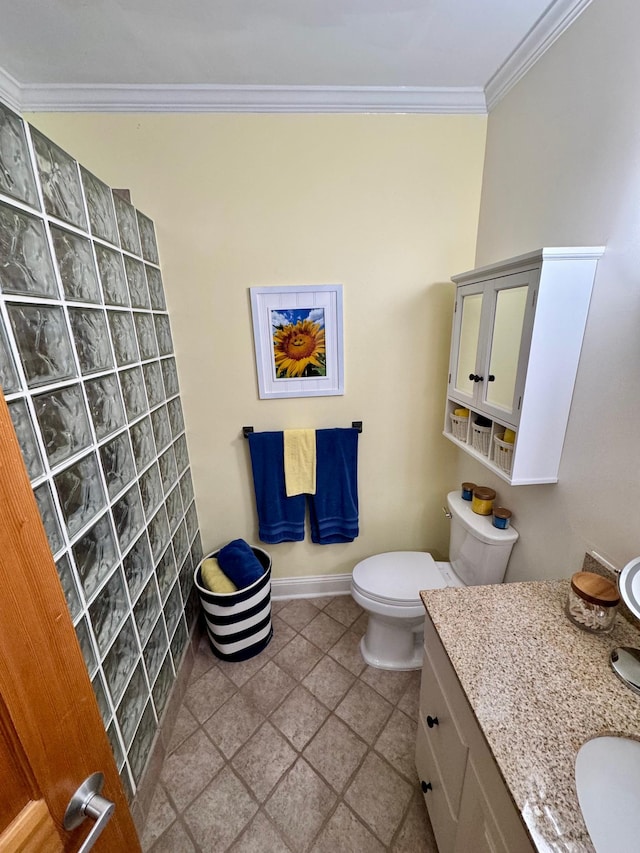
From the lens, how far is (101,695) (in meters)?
0.92

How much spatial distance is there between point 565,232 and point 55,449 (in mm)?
1547

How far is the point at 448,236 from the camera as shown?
5.08 ft

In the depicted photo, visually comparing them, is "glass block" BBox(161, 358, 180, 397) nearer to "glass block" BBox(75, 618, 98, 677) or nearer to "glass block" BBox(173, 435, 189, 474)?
"glass block" BBox(173, 435, 189, 474)

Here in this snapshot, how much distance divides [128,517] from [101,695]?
47cm

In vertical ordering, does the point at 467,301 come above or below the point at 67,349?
above

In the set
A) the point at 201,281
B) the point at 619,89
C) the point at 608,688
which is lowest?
the point at 608,688

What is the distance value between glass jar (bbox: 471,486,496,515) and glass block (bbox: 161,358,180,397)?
1412 mm

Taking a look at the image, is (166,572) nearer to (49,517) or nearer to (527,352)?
(49,517)

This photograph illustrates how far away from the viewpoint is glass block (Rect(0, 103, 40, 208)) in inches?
28.2

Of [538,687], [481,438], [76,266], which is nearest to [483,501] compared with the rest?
[481,438]

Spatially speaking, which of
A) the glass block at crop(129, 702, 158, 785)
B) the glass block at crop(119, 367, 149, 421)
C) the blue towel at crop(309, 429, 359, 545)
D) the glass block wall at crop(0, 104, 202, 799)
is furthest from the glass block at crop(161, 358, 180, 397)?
the glass block at crop(129, 702, 158, 785)

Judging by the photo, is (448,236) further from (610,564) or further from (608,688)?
(608,688)

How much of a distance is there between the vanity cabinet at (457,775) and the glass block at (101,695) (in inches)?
35.1

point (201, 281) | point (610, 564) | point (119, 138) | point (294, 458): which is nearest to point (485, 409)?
point (610, 564)
